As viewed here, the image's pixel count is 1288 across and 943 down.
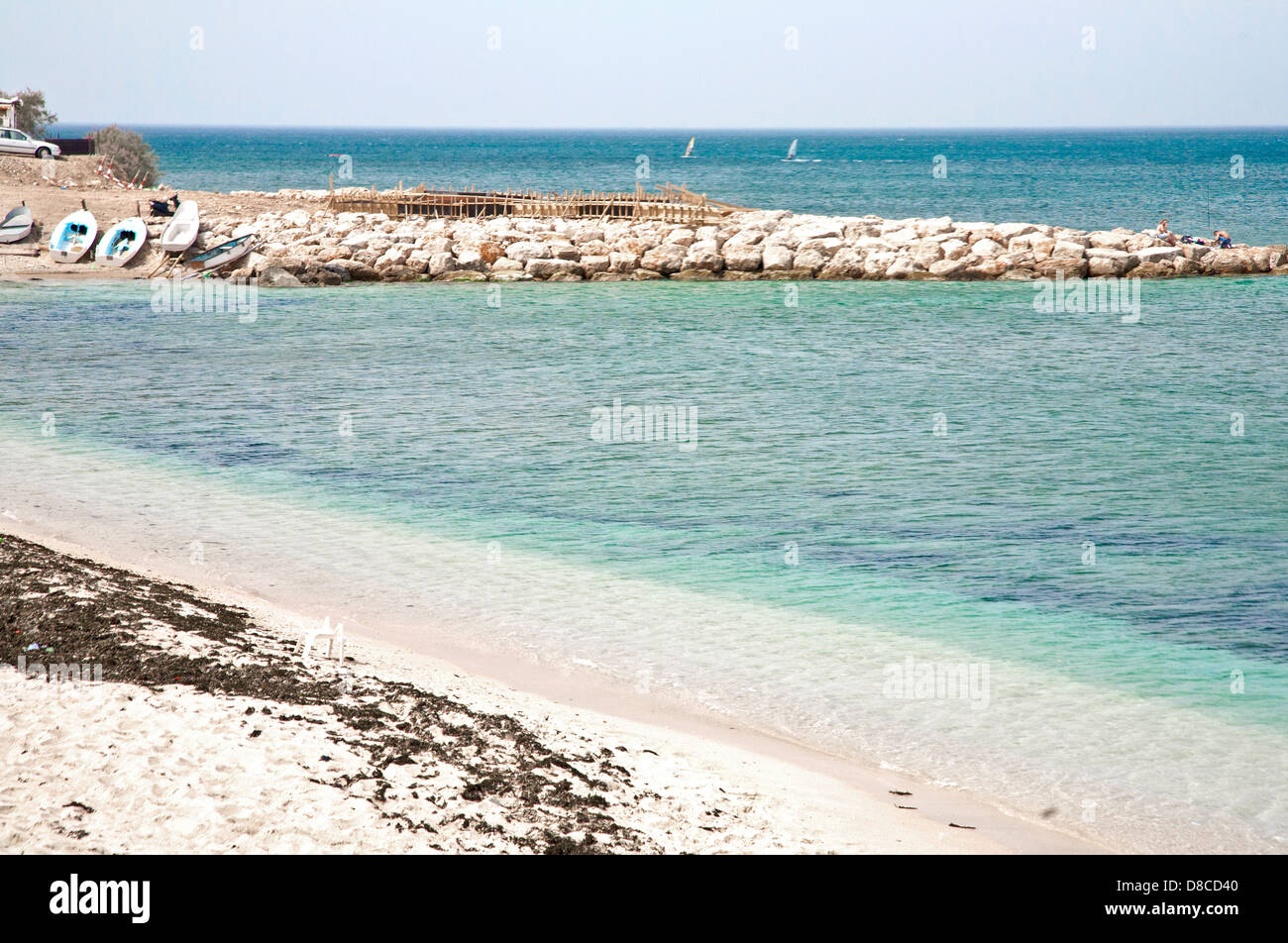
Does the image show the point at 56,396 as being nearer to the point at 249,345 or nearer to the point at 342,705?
the point at 249,345

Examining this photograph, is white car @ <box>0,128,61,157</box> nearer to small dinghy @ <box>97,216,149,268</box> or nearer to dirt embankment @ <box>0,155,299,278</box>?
dirt embankment @ <box>0,155,299,278</box>

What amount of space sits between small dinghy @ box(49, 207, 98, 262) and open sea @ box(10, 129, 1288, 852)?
365 inches

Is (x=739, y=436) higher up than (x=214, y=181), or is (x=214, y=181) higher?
(x=214, y=181)

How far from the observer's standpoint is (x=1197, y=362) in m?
27.8

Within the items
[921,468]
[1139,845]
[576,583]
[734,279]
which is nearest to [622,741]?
[1139,845]

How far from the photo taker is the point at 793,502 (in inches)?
639

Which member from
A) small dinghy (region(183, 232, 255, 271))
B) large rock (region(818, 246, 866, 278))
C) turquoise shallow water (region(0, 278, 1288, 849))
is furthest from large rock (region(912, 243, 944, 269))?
small dinghy (region(183, 232, 255, 271))

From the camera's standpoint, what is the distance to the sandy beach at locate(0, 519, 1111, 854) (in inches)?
249

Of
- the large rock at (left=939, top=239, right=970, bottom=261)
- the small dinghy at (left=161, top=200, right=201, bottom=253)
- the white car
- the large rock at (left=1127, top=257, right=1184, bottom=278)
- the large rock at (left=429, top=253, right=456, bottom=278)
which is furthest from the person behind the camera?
the white car

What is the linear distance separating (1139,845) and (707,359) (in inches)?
867

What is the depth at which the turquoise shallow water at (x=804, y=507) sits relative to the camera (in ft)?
31.4

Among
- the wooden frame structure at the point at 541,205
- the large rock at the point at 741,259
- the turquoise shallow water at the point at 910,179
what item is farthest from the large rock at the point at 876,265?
the turquoise shallow water at the point at 910,179
